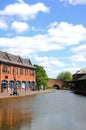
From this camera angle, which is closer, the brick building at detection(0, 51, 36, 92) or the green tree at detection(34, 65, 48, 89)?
the brick building at detection(0, 51, 36, 92)

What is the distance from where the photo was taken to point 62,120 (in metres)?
23.5

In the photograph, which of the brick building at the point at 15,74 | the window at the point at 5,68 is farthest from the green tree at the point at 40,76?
the window at the point at 5,68

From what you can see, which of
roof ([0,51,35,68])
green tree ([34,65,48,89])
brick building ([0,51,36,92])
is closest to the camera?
brick building ([0,51,36,92])

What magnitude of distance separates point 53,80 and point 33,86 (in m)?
44.4

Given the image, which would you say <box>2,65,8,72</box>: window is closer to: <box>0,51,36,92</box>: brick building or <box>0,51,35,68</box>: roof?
<box>0,51,36,92</box>: brick building

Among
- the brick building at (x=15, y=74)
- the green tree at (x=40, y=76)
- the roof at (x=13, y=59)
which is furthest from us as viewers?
the green tree at (x=40, y=76)

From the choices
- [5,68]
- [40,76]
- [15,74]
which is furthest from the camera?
[40,76]

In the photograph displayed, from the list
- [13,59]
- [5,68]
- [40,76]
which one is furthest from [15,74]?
[40,76]

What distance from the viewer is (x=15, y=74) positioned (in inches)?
3302

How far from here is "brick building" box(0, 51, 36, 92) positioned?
76062 millimetres

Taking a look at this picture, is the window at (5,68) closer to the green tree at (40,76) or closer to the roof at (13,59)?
the roof at (13,59)

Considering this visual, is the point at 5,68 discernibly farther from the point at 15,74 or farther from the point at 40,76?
the point at 40,76

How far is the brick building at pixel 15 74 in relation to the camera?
76.1 metres

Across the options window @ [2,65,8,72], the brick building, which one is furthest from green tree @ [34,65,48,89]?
window @ [2,65,8,72]
